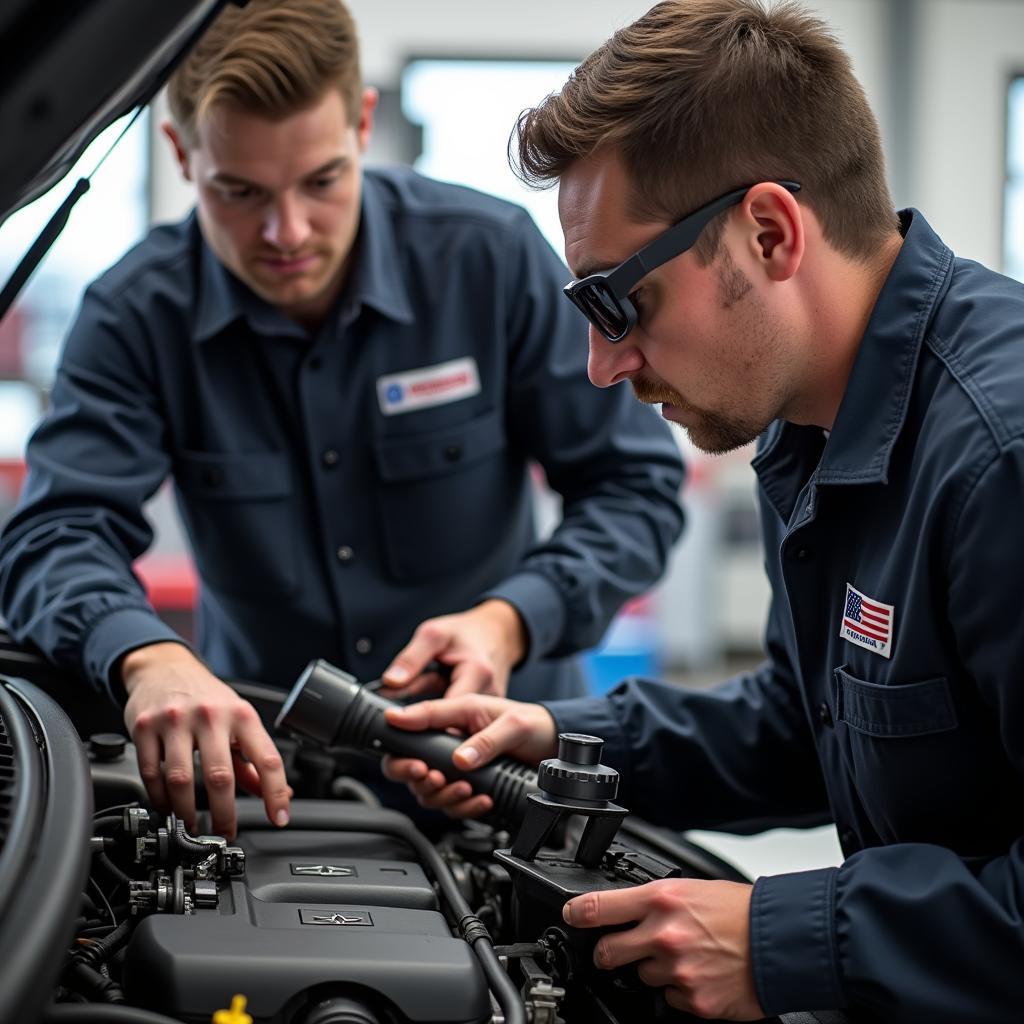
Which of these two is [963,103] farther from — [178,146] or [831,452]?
[831,452]

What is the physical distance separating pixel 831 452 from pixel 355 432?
3.00 feet

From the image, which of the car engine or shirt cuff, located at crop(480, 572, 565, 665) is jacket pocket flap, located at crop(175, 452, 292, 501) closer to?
shirt cuff, located at crop(480, 572, 565, 665)

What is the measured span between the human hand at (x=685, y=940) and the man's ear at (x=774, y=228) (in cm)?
53

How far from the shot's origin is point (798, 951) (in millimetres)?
929

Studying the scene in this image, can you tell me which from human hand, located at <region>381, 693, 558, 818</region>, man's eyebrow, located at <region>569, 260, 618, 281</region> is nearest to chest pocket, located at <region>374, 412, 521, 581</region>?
human hand, located at <region>381, 693, 558, 818</region>

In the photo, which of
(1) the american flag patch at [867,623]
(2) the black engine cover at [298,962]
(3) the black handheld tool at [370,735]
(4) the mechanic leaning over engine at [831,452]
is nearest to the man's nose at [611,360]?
(4) the mechanic leaning over engine at [831,452]

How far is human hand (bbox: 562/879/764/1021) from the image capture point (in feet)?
3.07

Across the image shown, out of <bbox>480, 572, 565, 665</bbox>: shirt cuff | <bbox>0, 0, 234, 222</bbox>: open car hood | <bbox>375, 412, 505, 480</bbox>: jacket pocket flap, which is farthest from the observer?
<bbox>375, 412, 505, 480</bbox>: jacket pocket flap

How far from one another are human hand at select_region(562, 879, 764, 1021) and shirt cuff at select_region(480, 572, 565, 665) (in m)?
0.68

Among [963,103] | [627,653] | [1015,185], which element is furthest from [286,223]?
[1015,185]

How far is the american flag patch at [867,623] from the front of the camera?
40.7 inches

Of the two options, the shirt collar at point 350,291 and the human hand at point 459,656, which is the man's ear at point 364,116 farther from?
the human hand at point 459,656

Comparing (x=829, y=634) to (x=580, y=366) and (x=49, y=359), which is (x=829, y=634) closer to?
(x=580, y=366)

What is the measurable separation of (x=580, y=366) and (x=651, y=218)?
0.74 m
